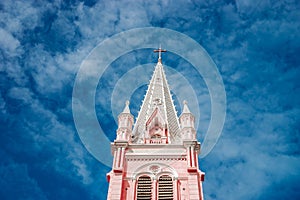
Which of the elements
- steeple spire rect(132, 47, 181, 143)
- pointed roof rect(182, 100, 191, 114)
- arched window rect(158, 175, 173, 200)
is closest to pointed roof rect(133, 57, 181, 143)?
steeple spire rect(132, 47, 181, 143)

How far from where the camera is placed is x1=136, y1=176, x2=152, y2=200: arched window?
98.0 ft

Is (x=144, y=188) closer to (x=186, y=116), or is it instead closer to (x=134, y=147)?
(x=134, y=147)

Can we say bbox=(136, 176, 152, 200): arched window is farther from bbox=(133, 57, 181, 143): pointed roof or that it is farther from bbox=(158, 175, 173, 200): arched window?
bbox=(133, 57, 181, 143): pointed roof

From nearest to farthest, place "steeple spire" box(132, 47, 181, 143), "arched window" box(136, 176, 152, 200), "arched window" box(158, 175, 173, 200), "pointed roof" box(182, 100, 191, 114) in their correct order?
"arched window" box(158, 175, 173, 200) < "arched window" box(136, 176, 152, 200) < "steeple spire" box(132, 47, 181, 143) < "pointed roof" box(182, 100, 191, 114)

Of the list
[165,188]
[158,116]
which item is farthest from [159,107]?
[165,188]

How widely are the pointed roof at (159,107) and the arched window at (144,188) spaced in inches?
248

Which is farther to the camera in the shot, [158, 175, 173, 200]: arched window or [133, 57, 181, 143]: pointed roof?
[133, 57, 181, 143]: pointed roof

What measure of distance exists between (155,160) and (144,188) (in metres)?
2.82

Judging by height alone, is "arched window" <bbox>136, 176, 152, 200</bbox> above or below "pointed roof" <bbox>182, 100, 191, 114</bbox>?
below

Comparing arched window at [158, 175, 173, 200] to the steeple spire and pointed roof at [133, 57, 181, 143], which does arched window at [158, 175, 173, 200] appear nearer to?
the steeple spire

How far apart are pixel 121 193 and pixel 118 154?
3919 millimetres

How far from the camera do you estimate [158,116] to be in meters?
40.5

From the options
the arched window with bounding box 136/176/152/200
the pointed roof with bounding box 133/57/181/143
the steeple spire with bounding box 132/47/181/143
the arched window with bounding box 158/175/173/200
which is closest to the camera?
the arched window with bounding box 158/175/173/200

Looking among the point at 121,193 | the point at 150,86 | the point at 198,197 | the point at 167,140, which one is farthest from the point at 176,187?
the point at 150,86
